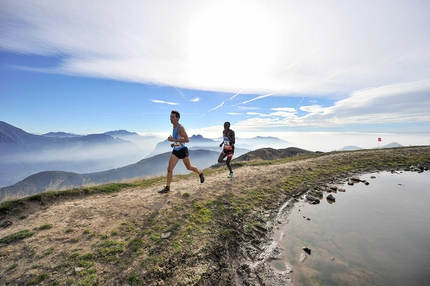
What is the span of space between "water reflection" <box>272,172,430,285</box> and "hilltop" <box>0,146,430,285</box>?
30.7 inches

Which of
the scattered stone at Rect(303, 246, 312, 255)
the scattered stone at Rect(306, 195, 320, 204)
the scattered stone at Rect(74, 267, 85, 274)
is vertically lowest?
the scattered stone at Rect(303, 246, 312, 255)

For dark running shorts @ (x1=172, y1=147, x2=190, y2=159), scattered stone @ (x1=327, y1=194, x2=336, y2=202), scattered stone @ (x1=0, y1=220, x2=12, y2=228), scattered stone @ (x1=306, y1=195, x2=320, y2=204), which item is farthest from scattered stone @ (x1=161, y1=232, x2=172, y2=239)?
scattered stone @ (x1=327, y1=194, x2=336, y2=202)

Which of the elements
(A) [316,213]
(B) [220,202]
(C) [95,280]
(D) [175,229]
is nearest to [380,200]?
(A) [316,213]

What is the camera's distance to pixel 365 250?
5828mm

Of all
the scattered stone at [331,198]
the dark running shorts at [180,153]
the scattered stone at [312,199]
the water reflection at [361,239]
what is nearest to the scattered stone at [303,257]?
the water reflection at [361,239]

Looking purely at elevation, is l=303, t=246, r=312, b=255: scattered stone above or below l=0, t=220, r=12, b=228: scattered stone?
below

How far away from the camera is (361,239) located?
254 inches

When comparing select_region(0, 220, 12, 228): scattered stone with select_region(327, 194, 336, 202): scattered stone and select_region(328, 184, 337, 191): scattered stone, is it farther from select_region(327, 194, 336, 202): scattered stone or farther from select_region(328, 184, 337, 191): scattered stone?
select_region(328, 184, 337, 191): scattered stone

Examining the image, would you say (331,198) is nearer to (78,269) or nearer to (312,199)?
(312,199)

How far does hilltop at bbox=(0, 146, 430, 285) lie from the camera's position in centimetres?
473

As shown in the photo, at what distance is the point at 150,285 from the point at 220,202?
5.05m

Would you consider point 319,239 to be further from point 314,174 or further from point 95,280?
point 314,174

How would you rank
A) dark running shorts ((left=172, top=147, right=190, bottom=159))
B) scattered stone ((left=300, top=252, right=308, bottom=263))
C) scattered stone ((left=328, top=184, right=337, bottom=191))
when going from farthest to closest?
scattered stone ((left=328, top=184, right=337, bottom=191)) → dark running shorts ((left=172, top=147, right=190, bottom=159)) → scattered stone ((left=300, top=252, right=308, bottom=263))

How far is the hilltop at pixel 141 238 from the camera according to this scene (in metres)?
4.73
